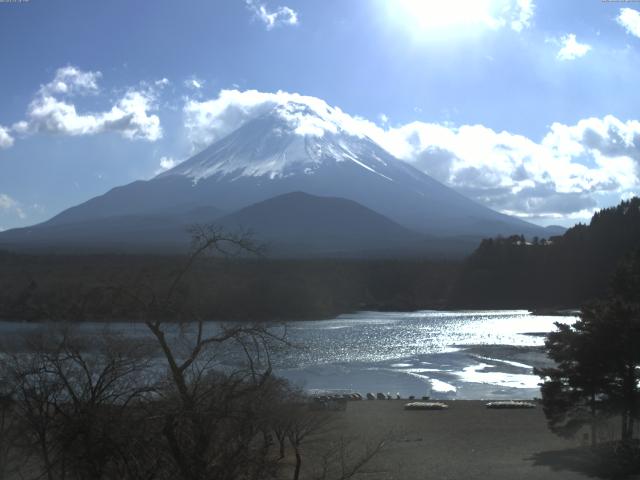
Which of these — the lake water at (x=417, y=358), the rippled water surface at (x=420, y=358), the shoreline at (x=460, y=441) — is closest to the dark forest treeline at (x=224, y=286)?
the lake water at (x=417, y=358)

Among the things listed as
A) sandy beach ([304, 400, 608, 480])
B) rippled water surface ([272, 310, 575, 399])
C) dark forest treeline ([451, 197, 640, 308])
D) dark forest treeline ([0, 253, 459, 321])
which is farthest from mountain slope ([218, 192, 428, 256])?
sandy beach ([304, 400, 608, 480])

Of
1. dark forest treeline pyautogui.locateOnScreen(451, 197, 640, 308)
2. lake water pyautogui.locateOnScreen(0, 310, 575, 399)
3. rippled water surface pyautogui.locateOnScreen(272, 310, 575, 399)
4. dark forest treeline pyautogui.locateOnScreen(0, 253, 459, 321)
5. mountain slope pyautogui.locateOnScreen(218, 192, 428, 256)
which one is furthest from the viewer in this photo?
mountain slope pyautogui.locateOnScreen(218, 192, 428, 256)

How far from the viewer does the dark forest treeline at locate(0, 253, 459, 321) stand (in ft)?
17.9

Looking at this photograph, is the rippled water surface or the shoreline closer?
the shoreline

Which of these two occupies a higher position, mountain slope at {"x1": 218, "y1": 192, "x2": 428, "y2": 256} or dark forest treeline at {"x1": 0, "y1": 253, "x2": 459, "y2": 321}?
mountain slope at {"x1": 218, "y1": 192, "x2": 428, "y2": 256}

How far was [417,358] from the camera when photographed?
31.5m

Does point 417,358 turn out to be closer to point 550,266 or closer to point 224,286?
point 224,286

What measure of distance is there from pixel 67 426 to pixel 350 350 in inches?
1142

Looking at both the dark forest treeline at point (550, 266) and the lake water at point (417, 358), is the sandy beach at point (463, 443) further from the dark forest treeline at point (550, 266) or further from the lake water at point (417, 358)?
the dark forest treeline at point (550, 266)

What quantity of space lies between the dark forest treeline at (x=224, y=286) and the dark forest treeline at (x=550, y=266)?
396cm

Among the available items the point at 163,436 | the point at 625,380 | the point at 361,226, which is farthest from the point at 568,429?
the point at 361,226

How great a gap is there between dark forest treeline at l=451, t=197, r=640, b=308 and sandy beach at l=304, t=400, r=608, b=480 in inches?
1860

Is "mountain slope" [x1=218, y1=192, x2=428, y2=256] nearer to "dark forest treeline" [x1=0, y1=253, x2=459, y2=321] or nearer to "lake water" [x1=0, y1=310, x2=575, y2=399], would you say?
"dark forest treeline" [x1=0, y1=253, x2=459, y2=321]

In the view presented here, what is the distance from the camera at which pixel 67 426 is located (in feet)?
14.4
